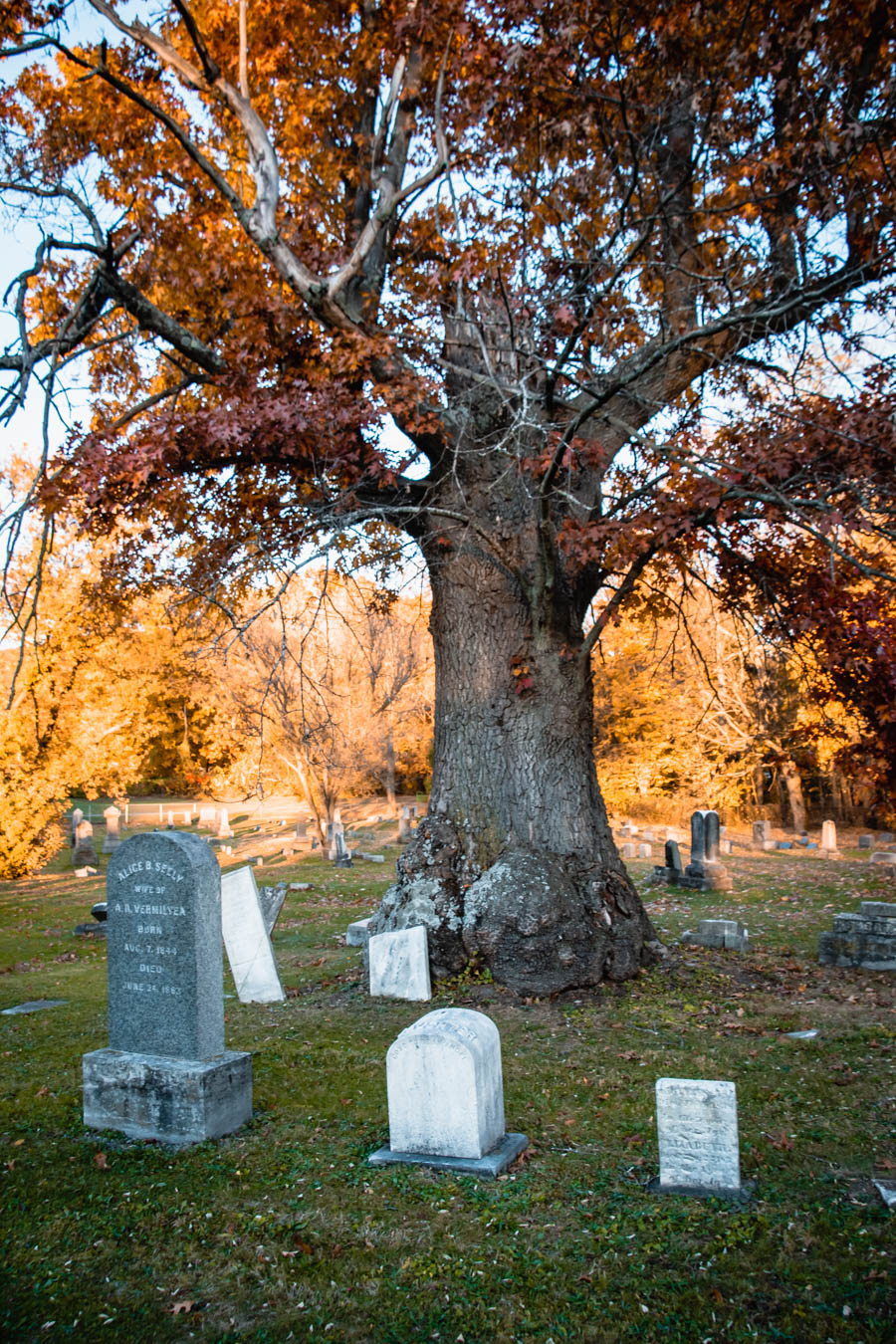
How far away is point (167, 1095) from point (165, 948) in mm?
916

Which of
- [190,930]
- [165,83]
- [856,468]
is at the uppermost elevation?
[165,83]

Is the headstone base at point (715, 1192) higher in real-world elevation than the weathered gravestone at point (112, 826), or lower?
lower

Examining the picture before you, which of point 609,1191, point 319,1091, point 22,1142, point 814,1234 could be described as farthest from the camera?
point 319,1091

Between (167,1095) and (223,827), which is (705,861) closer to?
(167,1095)

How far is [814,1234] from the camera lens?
172 inches

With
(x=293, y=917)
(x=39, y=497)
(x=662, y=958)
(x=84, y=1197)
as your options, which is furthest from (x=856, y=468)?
(x=293, y=917)

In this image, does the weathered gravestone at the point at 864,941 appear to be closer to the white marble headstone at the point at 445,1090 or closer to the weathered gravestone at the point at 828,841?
the white marble headstone at the point at 445,1090

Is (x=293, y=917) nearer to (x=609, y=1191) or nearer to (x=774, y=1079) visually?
(x=774, y=1079)

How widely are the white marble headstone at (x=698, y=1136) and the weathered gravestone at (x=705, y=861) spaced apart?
1332 cm

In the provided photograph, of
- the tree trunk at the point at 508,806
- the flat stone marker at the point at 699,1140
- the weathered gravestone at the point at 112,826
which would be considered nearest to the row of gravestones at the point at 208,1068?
the flat stone marker at the point at 699,1140

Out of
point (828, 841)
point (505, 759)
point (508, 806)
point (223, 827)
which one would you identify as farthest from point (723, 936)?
point (223, 827)

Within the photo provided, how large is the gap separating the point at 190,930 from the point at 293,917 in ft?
33.5

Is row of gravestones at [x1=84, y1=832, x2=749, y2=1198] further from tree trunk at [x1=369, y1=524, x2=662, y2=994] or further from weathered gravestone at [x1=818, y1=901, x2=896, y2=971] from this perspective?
weathered gravestone at [x1=818, y1=901, x2=896, y2=971]

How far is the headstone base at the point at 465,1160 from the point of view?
520 centimetres
